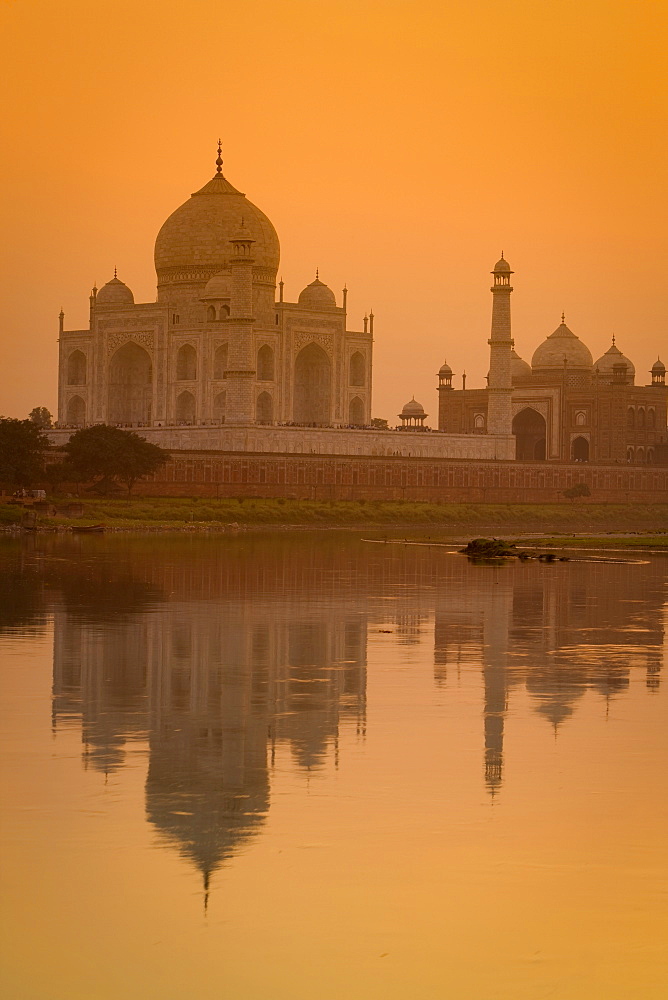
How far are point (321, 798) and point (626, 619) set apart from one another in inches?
365

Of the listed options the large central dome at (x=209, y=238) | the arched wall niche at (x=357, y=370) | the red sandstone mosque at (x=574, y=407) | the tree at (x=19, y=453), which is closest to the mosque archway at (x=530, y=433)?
the red sandstone mosque at (x=574, y=407)

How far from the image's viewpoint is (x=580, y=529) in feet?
148

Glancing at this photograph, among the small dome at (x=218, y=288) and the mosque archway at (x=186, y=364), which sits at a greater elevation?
the small dome at (x=218, y=288)

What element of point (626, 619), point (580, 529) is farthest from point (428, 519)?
point (626, 619)

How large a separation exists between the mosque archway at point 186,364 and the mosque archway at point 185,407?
552 mm

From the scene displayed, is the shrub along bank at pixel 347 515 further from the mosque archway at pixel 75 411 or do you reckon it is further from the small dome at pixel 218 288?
the mosque archway at pixel 75 411

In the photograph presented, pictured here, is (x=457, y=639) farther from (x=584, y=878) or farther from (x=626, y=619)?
(x=584, y=878)

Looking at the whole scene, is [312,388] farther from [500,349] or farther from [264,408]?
[500,349]

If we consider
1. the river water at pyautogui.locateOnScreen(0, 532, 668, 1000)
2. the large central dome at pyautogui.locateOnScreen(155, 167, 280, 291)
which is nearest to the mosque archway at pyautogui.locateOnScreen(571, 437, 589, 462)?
the large central dome at pyautogui.locateOnScreen(155, 167, 280, 291)

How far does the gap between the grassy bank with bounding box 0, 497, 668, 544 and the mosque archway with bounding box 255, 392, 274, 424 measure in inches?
248

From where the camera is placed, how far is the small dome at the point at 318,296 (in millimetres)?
56500

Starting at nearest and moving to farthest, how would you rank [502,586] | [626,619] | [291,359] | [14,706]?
[14,706], [626,619], [502,586], [291,359]

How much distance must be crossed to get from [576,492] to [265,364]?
38.8 ft

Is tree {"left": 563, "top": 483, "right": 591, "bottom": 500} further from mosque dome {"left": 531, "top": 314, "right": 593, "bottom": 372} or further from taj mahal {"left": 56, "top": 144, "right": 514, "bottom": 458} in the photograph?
mosque dome {"left": 531, "top": 314, "right": 593, "bottom": 372}
